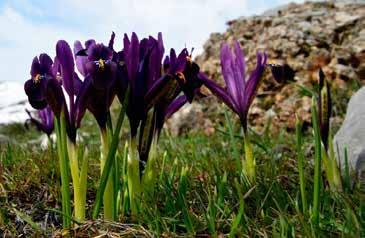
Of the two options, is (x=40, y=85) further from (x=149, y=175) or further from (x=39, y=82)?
(x=149, y=175)

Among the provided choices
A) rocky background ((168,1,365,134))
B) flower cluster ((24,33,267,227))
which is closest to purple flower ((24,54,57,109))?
flower cluster ((24,33,267,227))

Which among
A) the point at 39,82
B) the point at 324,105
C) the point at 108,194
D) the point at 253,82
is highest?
the point at 39,82

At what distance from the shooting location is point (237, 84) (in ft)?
9.53

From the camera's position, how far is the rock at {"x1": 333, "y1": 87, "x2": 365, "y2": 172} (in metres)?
2.95

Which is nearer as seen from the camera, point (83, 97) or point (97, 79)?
point (97, 79)

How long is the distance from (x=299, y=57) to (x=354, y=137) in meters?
4.07

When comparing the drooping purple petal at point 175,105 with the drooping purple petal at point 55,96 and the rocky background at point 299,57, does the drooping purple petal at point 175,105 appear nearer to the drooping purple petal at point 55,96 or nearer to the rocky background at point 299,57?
the drooping purple petal at point 55,96

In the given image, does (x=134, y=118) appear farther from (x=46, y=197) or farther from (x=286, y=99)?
(x=286, y=99)

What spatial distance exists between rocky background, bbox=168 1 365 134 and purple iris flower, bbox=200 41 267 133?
3332 mm

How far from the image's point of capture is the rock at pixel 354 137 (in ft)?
9.68

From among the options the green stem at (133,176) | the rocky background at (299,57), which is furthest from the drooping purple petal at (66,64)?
the rocky background at (299,57)

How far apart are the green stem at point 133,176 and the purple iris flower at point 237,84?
650 mm

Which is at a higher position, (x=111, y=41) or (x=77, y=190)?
(x=111, y=41)

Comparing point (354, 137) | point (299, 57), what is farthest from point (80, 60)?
point (299, 57)
